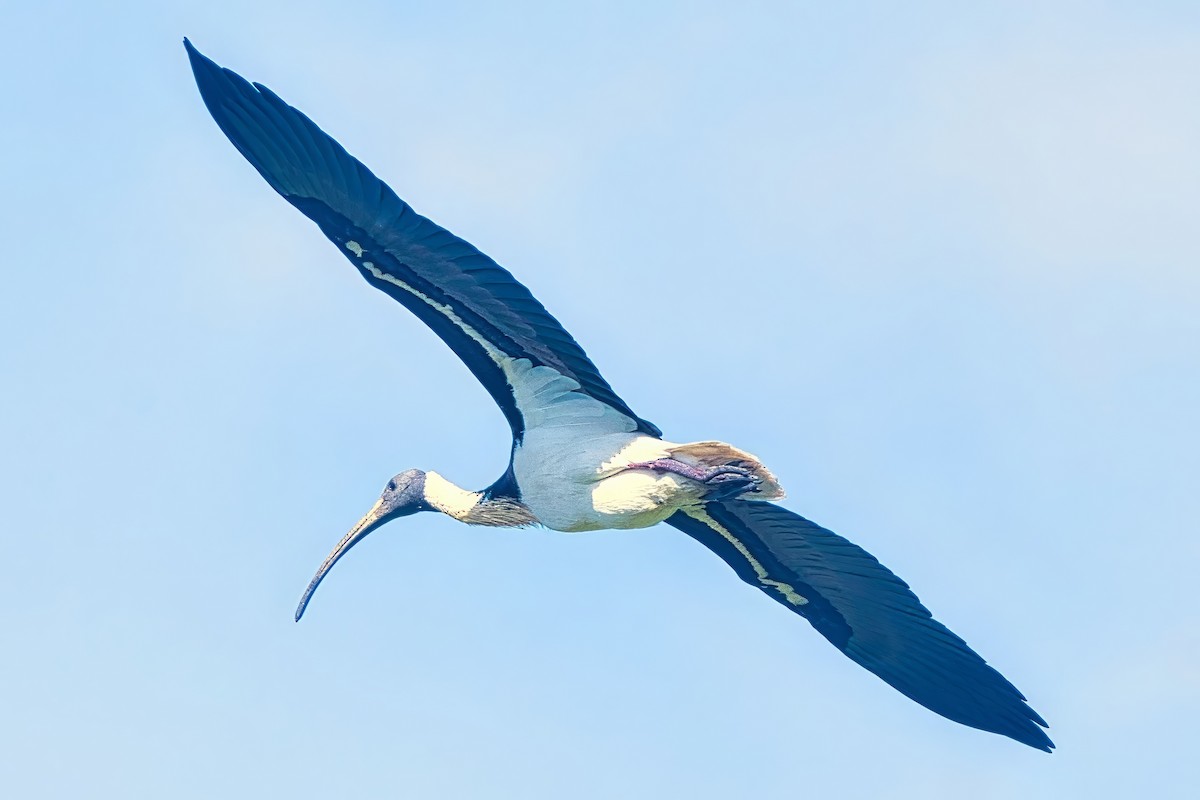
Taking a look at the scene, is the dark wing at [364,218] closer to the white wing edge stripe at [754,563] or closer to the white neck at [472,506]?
the white neck at [472,506]

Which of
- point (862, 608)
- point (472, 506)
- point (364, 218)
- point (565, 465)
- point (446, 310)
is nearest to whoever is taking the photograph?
point (364, 218)

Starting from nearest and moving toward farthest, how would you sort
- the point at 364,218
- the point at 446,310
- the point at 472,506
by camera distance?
the point at 364,218, the point at 446,310, the point at 472,506

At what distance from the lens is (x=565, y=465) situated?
21375 millimetres

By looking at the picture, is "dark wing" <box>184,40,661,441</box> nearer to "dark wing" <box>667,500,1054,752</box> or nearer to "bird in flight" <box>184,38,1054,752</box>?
"bird in flight" <box>184,38,1054,752</box>

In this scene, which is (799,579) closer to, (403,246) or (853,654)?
(853,654)

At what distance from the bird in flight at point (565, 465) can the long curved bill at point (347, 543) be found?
2cm

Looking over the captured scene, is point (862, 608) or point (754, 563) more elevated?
point (754, 563)

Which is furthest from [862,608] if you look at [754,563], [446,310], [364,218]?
[364,218]

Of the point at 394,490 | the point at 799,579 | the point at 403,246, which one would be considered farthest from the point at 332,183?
the point at 799,579

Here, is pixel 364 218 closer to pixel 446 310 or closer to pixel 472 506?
pixel 446 310

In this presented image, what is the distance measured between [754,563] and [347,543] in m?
5.01

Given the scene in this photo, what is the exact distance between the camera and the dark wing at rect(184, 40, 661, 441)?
64.0 feet

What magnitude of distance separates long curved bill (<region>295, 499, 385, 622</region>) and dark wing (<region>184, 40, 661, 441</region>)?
4.48 metres

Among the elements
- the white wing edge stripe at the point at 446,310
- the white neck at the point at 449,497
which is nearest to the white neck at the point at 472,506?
the white neck at the point at 449,497
